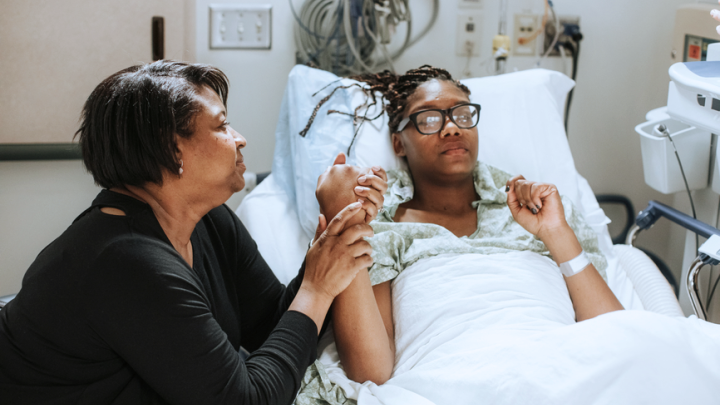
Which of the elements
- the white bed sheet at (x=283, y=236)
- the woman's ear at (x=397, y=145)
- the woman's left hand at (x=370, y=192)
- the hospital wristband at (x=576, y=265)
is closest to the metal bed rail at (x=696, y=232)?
the white bed sheet at (x=283, y=236)

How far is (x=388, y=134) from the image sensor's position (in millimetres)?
1882

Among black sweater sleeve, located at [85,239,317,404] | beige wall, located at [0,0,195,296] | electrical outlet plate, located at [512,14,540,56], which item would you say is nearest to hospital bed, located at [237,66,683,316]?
electrical outlet plate, located at [512,14,540,56]

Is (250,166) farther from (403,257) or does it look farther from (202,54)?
(403,257)

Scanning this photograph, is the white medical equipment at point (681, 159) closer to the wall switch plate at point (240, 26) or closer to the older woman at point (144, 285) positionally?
the older woman at point (144, 285)

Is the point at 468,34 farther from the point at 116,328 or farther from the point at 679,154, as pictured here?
the point at 116,328

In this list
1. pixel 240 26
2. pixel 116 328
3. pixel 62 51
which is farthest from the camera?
pixel 240 26

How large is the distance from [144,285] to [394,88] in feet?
3.84

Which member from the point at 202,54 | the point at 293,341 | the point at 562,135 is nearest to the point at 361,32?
the point at 202,54

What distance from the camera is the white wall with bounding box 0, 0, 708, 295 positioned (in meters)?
2.18

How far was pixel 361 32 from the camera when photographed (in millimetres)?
2189

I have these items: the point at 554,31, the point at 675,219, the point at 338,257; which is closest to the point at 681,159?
the point at 675,219

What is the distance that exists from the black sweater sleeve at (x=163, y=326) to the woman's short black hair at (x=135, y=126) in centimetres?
14

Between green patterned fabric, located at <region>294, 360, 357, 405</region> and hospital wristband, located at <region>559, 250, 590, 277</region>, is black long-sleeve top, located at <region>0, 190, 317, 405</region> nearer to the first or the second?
green patterned fabric, located at <region>294, 360, 357, 405</region>

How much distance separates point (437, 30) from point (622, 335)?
158 centimetres
